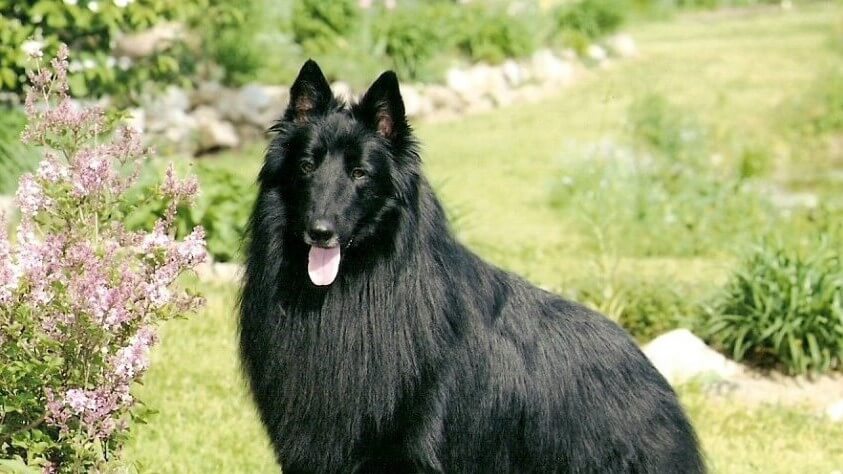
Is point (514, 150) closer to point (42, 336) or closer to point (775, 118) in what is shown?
point (775, 118)

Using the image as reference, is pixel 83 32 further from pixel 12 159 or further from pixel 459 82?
pixel 459 82

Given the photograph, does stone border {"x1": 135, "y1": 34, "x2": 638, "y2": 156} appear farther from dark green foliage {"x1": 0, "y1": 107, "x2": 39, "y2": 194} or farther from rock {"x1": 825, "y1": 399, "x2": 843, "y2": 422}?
rock {"x1": 825, "y1": 399, "x2": 843, "y2": 422}

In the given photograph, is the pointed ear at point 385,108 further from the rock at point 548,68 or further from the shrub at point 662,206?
the rock at point 548,68

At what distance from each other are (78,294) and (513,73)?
1487cm

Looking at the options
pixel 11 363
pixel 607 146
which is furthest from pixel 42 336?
pixel 607 146

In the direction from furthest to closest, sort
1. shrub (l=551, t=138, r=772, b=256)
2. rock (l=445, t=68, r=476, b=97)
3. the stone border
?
rock (l=445, t=68, r=476, b=97), the stone border, shrub (l=551, t=138, r=772, b=256)

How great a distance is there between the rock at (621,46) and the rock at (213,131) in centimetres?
967

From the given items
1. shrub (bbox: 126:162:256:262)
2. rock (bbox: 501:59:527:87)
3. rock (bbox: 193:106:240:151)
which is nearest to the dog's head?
shrub (bbox: 126:162:256:262)

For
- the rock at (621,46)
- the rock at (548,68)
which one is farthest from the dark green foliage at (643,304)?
the rock at (621,46)

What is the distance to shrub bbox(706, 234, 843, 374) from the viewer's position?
284 inches

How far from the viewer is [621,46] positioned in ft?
70.6

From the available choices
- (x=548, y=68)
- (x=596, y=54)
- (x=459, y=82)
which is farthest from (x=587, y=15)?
(x=459, y=82)

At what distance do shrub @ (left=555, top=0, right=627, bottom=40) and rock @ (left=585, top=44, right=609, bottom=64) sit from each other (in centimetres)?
42

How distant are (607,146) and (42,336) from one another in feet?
30.8
